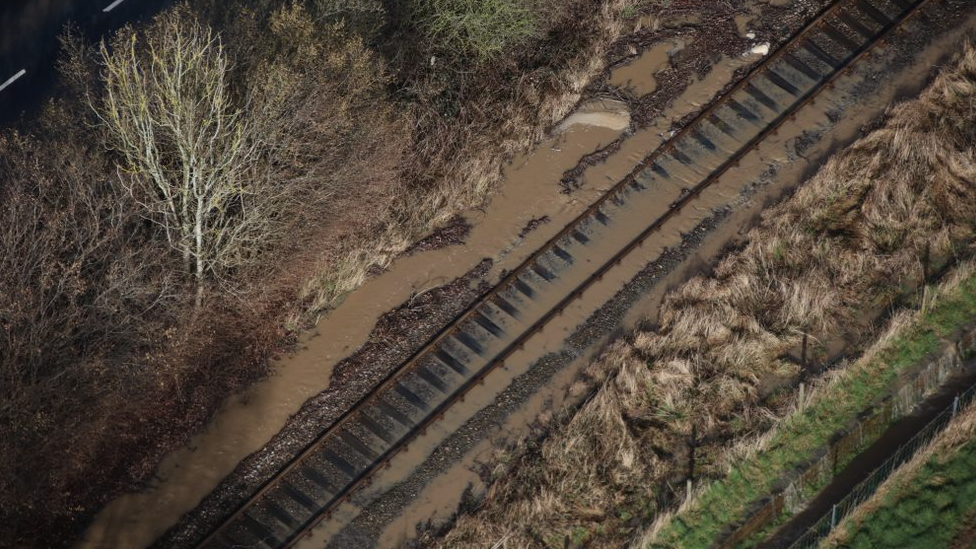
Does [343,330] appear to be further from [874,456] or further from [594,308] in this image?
[874,456]

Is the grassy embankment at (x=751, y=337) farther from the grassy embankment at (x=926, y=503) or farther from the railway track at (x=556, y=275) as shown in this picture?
the railway track at (x=556, y=275)

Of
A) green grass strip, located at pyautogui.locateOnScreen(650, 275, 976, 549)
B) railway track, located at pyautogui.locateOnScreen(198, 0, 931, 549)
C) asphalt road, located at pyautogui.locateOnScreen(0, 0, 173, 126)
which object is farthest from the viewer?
asphalt road, located at pyautogui.locateOnScreen(0, 0, 173, 126)

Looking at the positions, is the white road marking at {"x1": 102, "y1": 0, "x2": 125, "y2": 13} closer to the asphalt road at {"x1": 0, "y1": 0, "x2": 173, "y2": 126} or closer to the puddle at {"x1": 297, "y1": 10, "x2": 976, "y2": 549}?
the asphalt road at {"x1": 0, "y1": 0, "x2": 173, "y2": 126}

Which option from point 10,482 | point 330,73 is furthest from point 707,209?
point 10,482

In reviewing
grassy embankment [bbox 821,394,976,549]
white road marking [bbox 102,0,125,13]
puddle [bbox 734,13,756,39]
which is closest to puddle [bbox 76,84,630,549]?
puddle [bbox 734,13,756,39]

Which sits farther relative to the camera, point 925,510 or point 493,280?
point 493,280

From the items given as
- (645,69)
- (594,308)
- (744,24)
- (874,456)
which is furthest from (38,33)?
(874,456)

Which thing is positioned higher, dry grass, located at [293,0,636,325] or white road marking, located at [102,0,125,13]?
white road marking, located at [102,0,125,13]
